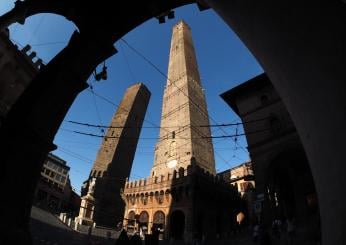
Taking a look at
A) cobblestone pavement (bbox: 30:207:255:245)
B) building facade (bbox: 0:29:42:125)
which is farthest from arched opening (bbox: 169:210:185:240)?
building facade (bbox: 0:29:42:125)

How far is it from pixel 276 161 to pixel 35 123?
48.8 ft

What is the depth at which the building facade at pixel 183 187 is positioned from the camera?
2121 centimetres

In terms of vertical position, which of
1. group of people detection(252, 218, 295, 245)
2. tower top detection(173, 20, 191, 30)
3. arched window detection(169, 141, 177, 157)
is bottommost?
group of people detection(252, 218, 295, 245)

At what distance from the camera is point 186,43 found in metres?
43.4

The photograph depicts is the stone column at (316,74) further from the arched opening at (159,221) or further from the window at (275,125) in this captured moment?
the arched opening at (159,221)

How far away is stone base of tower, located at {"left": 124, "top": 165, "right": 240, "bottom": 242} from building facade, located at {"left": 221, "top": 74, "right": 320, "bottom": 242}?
5.90 metres

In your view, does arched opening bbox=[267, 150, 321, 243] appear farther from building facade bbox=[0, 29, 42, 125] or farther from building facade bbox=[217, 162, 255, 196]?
building facade bbox=[0, 29, 42, 125]

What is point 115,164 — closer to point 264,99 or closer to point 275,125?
point 264,99

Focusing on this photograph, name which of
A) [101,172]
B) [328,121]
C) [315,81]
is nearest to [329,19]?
[315,81]

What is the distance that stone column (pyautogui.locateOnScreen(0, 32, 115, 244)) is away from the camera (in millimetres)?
4484

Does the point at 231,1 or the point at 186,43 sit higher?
the point at 186,43

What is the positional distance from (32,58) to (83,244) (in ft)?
39.1

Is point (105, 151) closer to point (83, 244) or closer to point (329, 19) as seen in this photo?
point (83, 244)

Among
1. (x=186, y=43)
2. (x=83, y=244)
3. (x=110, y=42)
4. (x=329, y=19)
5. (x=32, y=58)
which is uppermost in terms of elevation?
(x=186, y=43)
